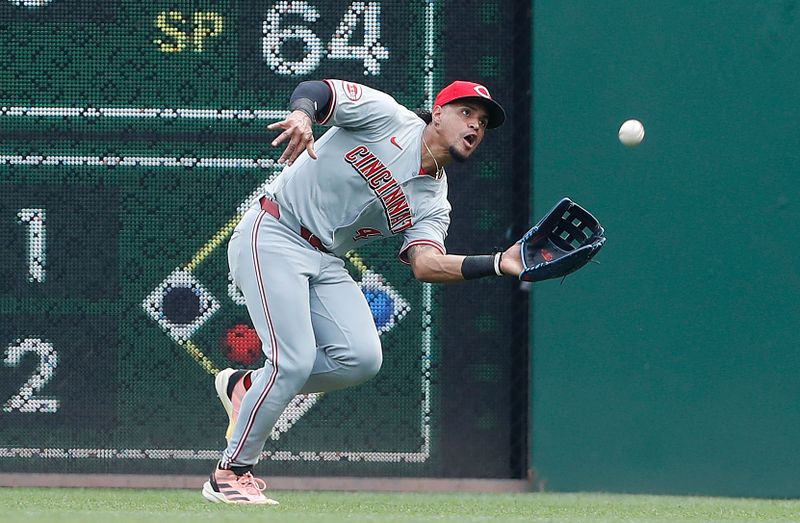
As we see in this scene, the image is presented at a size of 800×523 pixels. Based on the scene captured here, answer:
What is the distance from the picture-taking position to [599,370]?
231 inches

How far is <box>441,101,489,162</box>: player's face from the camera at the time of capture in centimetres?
476

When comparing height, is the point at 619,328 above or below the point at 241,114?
below

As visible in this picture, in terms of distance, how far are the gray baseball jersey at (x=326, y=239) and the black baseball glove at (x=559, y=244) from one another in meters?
0.41

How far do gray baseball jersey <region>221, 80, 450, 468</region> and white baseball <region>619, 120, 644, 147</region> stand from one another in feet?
3.70

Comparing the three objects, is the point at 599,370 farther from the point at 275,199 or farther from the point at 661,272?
the point at 275,199

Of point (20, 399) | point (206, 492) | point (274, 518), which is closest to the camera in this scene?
point (274, 518)

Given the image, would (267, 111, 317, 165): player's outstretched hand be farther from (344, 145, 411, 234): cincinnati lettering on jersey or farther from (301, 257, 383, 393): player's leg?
(301, 257, 383, 393): player's leg

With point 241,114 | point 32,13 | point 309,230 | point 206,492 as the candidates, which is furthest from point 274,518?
point 32,13

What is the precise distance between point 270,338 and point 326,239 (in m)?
0.42

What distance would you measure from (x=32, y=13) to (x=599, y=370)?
113 inches

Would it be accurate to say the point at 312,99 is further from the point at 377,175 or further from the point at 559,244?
the point at 559,244

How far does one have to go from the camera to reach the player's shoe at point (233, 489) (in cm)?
462

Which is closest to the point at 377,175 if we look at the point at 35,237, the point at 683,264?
the point at 683,264

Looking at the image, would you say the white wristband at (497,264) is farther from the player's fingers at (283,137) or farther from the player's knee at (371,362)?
the player's fingers at (283,137)
